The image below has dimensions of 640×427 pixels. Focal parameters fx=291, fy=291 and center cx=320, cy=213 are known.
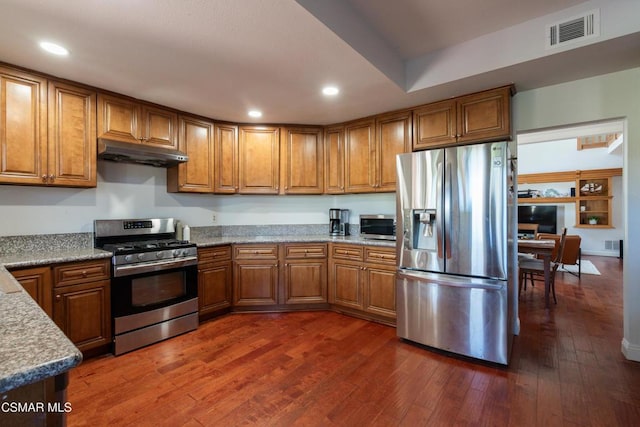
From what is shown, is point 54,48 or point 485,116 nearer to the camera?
point 54,48

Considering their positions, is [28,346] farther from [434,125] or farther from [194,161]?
[434,125]

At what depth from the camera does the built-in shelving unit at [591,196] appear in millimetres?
8016

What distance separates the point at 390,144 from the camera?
10.8 feet

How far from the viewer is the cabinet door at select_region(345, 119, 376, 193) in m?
3.46

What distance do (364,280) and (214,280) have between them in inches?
65.9

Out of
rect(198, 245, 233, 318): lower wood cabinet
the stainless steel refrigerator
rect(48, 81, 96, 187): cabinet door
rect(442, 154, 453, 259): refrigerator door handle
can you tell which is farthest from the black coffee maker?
rect(48, 81, 96, 187): cabinet door

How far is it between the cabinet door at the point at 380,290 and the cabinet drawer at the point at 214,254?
160 cm

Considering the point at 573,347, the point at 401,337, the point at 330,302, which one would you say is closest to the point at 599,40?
the point at 573,347

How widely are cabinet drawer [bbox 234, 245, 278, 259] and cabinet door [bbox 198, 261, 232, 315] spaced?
0.17 metres

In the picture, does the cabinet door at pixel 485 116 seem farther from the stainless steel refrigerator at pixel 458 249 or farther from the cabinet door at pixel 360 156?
the cabinet door at pixel 360 156

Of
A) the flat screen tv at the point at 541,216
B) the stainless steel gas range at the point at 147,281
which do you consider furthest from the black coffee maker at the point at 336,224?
the flat screen tv at the point at 541,216

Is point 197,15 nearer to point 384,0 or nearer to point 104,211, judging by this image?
point 384,0

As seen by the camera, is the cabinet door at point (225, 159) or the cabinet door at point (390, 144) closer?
the cabinet door at point (390, 144)

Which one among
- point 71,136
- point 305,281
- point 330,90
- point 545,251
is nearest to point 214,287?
point 305,281
